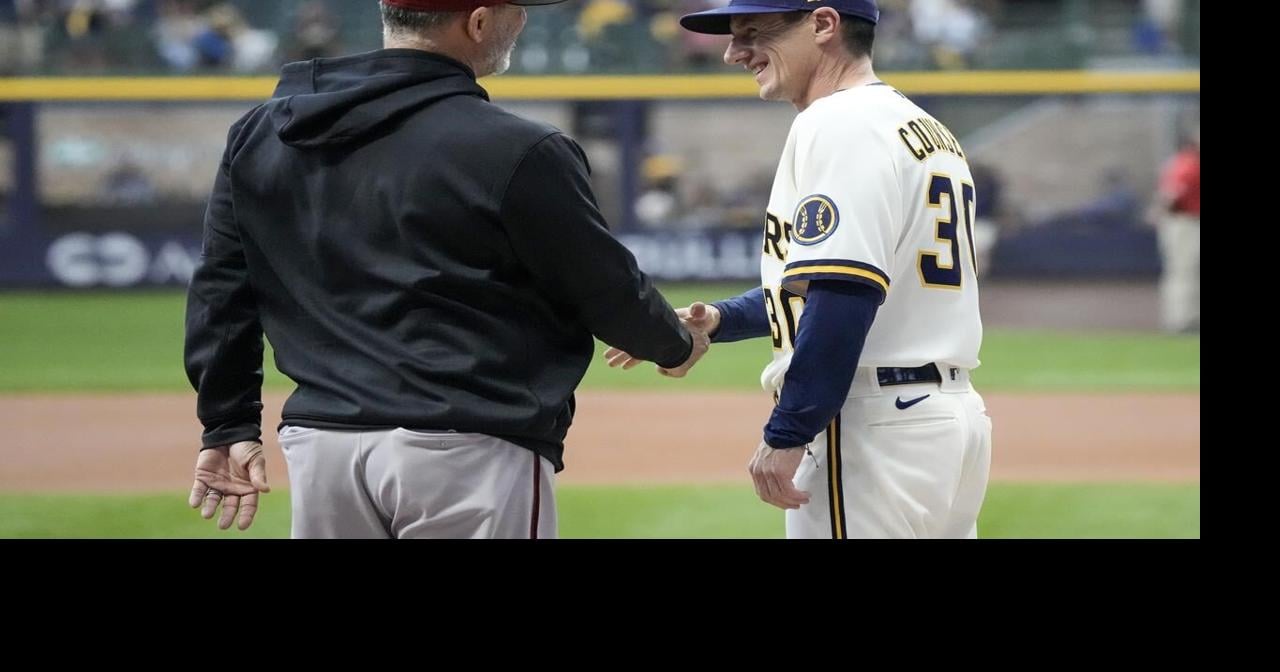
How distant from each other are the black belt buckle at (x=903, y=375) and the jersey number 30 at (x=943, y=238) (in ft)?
0.51

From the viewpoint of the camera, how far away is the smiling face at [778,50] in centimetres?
252

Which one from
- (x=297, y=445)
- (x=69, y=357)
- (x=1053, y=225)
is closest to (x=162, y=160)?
(x=69, y=357)

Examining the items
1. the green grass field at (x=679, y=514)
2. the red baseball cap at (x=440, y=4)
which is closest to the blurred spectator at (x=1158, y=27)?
the green grass field at (x=679, y=514)

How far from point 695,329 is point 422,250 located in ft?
2.60

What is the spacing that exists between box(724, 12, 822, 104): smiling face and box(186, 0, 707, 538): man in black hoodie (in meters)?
0.49

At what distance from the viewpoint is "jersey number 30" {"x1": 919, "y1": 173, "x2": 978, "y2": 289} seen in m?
2.45

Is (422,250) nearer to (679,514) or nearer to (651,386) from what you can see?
(679,514)

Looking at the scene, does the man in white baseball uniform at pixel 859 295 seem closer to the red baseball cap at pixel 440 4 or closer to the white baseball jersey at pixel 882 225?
the white baseball jersey at pixel 882 225

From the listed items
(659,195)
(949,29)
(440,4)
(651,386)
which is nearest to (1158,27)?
(949,29)

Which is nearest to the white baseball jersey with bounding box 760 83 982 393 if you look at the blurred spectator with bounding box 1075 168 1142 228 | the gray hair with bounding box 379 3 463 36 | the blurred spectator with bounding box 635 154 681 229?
the gray hair with bounding box 379 3 463 36

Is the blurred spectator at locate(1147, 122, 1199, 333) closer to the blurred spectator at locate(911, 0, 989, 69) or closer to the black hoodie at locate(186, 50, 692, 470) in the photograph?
the blurred spectator at locate(911, 0, 989, 69)

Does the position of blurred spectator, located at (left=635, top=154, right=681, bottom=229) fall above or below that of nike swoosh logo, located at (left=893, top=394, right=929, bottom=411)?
below

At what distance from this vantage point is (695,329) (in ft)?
9.01
